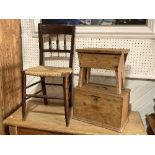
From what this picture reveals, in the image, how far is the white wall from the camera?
5.76ft

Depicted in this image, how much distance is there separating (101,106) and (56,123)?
1.30 ft

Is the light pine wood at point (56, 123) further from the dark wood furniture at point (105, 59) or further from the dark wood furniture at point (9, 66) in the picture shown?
the dark wood furniture at point (105, 59)

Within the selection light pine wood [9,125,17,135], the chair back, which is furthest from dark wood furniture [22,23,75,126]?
light pine wood [9,125,17,135]

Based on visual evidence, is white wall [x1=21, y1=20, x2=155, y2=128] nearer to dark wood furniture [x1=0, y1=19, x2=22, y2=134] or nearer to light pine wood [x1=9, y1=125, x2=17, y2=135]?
dark wood furniture [x1=0, y1=19, x2=22, y2=134]

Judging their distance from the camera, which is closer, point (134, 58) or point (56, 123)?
point (56, 123)

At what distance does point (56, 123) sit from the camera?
159cm

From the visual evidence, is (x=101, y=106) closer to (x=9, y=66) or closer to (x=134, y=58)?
(x=134, y=58)

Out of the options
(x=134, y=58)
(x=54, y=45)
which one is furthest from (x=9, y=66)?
(x=134, y=58)

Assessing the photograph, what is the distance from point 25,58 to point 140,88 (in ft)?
3.81

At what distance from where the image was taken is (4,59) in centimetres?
172
